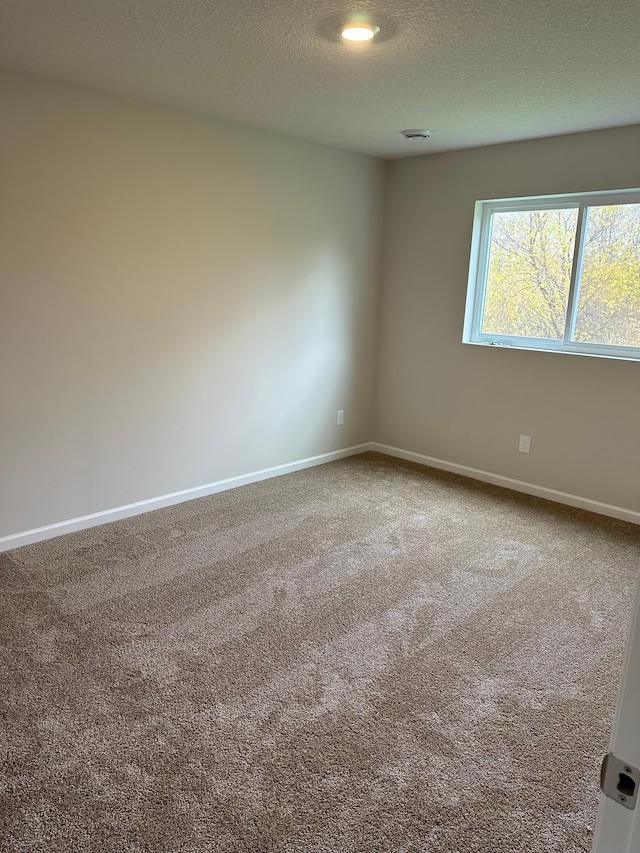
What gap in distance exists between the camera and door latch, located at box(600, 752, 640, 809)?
62cm

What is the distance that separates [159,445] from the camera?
3793mm

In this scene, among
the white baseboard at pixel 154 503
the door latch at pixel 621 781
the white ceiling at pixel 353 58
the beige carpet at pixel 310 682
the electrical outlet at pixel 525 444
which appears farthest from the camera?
the electrical outlet at pixel 525 444

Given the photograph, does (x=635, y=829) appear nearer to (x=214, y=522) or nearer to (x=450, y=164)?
(x=214, y=522)

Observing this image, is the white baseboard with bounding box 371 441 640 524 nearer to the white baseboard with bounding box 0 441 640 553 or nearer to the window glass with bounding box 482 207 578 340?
the white baseboard with bounding box 0 441 640 553

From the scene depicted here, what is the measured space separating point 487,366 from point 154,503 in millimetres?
2460

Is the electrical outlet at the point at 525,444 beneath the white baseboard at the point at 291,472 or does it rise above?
above

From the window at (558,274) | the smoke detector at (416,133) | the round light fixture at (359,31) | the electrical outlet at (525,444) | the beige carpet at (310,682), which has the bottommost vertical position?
the beige carpet at (310,682)

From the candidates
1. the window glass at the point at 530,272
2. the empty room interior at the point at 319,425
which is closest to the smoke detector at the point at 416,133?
the empty room interior at the point at 319,425

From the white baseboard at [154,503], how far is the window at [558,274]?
147 cm

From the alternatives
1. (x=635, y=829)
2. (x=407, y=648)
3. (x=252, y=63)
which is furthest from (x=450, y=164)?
(x=635, y=829)

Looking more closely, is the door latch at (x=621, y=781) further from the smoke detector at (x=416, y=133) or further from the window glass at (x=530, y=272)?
the window glass at (x=530, y=272)

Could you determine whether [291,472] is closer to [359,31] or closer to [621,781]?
[359,31]

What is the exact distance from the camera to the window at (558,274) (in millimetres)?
3756

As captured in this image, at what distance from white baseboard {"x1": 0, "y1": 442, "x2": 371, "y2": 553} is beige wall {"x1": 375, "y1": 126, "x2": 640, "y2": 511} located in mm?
740
